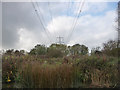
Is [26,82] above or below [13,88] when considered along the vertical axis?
above

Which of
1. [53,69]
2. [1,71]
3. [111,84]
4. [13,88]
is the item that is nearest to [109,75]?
[111,84]

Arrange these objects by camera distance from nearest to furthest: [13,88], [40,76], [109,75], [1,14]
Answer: [40,76] < [13,88] < [1,14] < [109,75]

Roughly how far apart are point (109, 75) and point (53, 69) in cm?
235

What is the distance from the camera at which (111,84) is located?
429 centimetres

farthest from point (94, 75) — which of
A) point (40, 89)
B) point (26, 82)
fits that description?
point (26, 82)

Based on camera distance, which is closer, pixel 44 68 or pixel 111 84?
pixel 44 68

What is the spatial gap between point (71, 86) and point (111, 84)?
1.71 m

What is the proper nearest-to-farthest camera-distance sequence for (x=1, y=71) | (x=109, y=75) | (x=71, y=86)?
(x=71, y=86)
(x=109, y=75)
(x=1, y=71)

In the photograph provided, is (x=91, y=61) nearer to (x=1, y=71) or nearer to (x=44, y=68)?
(x=44, y=68)

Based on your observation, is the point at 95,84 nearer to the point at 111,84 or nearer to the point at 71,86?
the point at 111,84

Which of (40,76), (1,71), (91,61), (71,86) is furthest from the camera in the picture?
(91,61)

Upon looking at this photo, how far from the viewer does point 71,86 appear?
3482mm

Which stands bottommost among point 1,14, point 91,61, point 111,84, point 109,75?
point 111,84

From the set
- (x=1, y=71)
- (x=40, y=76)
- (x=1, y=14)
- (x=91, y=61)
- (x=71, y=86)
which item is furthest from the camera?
(x=91, y=61)
